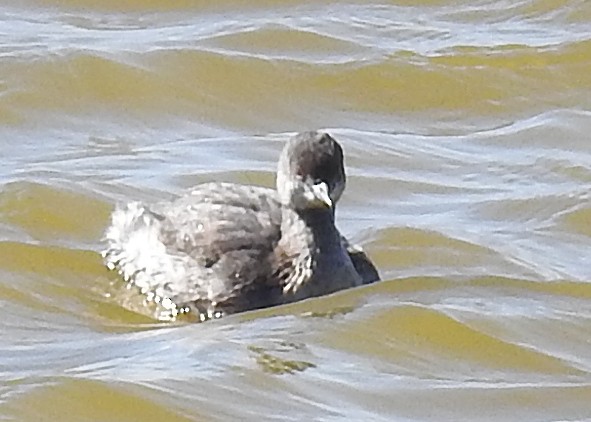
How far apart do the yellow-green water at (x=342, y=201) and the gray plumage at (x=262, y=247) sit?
0.20 metres

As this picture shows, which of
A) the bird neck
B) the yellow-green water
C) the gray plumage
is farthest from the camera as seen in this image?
the bird neck

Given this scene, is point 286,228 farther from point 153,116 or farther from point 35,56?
point 35,56

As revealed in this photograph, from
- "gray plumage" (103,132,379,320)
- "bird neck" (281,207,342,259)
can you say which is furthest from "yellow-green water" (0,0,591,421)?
"bird neck" (281,207,342,259)

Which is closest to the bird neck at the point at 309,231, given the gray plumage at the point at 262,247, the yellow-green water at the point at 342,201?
the gray plumage at the point at 262,247

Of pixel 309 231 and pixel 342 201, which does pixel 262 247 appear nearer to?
pixel 309 231

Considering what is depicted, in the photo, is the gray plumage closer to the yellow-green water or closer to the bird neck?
the bird neck

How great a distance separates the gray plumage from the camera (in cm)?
1089

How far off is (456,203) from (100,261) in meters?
2.26

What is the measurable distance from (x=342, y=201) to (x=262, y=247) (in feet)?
5.73

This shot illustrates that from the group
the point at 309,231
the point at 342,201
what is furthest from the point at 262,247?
the point at 342,201

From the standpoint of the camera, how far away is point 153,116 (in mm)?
14008

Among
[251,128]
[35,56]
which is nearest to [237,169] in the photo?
[251,128]

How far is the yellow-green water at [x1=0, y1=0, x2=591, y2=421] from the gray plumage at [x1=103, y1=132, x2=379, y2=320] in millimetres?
200

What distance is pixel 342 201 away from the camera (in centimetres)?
1268
